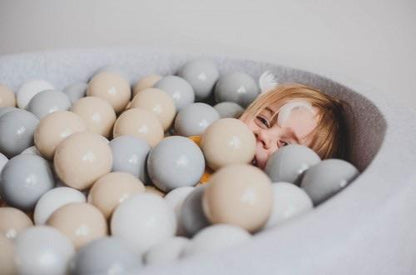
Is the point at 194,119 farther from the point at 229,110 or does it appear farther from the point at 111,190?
the point at 111,190

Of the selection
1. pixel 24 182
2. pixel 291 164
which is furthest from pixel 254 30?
pixel 24 182

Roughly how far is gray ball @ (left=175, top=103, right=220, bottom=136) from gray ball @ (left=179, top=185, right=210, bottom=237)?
0.31m

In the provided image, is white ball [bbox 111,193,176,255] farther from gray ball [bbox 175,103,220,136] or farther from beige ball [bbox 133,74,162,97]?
beige ball [bbox 133,74,162,97]

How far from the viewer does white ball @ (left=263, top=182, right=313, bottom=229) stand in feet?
1.88

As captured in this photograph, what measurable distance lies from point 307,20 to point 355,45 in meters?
0.15

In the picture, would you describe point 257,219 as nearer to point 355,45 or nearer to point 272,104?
point 272,104

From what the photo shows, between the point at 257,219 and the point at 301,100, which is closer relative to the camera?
the point at 257,219

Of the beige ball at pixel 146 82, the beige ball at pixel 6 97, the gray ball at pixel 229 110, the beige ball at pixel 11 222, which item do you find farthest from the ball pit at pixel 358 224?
the beige ball at pixel 6 97

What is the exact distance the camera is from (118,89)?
3.39 ft

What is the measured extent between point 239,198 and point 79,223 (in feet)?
0.71

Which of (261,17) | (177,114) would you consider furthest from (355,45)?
(177,114)

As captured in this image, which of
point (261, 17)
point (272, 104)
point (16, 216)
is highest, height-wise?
point (261, 17)

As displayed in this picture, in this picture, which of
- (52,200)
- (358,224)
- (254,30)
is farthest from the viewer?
(254,30)

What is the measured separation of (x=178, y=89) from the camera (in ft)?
3.36
